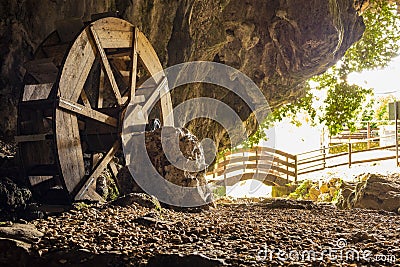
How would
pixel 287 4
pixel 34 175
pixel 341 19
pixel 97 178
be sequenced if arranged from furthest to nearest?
pixel 341 19 < pixel 287 4 < pixel 97 178 < pixel 34 175

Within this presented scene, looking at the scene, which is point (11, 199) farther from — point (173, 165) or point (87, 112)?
point (173, 165)

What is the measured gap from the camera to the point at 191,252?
228 cm

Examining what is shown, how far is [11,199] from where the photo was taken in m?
3.42

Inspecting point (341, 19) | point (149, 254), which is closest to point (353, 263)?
point (149, 254)

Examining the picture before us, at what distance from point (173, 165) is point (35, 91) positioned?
5.75 ft

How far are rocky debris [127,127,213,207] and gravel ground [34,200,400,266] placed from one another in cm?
→ 108

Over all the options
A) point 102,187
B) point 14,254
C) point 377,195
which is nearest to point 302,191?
point 377,195

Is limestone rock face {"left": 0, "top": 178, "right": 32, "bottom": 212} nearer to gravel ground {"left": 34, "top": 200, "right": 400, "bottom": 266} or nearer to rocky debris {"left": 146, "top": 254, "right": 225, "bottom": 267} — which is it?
gravel ground {"left": 34, "top": 200, "right": 400, "bottom": 266}

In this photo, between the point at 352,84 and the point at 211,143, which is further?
the point at 352,84

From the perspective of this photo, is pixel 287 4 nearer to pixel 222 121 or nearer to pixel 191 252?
pixel 222 121

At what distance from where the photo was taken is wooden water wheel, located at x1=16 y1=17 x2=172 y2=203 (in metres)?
3.93

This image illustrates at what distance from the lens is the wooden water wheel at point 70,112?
3934mm

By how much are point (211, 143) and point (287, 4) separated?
3572 mm

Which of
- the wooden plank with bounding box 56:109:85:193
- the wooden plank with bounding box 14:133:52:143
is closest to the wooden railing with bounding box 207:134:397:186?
the wooden plank with bounding box 56:109:85:193
